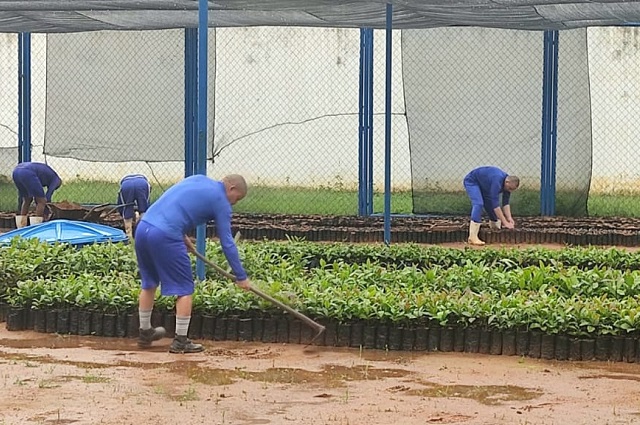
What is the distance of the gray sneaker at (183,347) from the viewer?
27.1 feet

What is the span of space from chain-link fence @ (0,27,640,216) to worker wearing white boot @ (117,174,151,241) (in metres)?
3.11

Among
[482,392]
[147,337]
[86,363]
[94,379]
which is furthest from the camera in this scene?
[147,337]

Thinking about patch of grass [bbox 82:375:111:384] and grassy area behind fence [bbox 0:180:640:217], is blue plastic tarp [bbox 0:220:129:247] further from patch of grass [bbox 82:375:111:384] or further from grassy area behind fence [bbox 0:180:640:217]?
patch of grass [bbox 82:375:111:384]

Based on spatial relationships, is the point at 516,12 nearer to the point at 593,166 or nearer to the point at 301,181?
the point at 593,166

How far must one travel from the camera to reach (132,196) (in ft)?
48.8

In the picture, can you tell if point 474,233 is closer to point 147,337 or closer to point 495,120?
point 495,120

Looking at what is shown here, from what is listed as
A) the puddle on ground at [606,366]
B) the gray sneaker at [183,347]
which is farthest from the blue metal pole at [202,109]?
the puddle on ground at [606,366]

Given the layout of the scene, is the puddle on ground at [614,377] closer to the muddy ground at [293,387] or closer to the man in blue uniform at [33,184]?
the muddy ground at [293,387]

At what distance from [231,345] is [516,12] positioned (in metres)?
7.27

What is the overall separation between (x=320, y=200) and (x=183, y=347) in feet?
36.7

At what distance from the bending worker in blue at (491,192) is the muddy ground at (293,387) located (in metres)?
7.43

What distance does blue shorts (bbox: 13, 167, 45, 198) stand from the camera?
51.2ft

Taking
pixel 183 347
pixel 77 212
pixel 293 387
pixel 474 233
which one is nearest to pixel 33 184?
pixel 77 212

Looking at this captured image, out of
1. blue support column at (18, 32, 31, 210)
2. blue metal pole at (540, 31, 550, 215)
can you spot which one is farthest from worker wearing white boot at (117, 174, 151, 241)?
blue metal pole at (540, 31, 550, 215)
